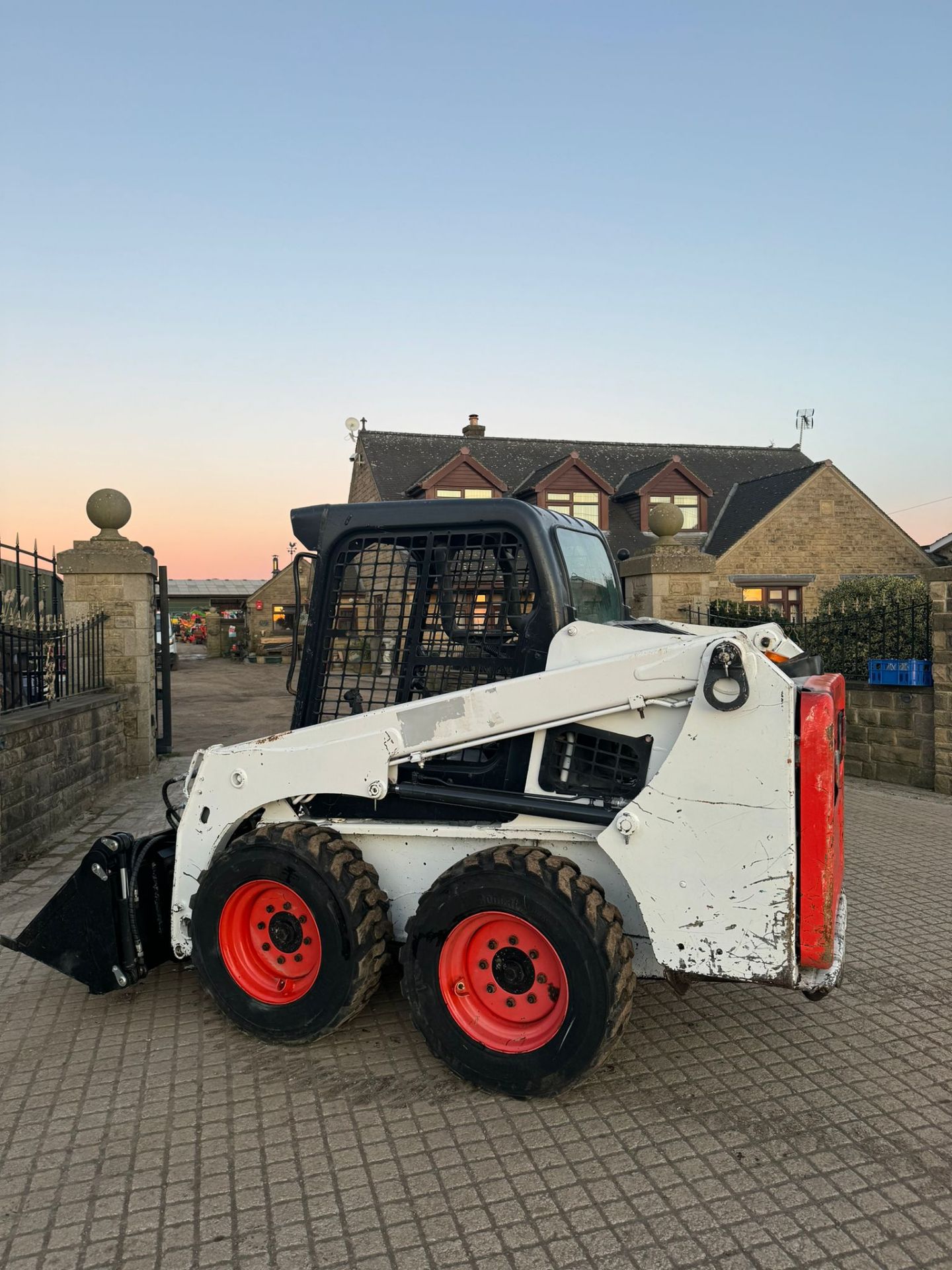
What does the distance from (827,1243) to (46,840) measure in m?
6.61

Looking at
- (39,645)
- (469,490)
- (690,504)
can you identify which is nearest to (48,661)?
(39,645)

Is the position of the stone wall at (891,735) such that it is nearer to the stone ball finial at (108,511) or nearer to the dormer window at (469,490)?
the stone ball finial at (108,511)

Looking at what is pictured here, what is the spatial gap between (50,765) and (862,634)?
8.43 m

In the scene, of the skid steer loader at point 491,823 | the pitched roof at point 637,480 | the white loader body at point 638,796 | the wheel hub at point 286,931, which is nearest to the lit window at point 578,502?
the pitched roof at point 637,480

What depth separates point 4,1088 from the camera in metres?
3.41

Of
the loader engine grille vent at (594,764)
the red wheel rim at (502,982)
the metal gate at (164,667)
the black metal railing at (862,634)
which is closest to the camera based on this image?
the red wheel rim at (502,982)

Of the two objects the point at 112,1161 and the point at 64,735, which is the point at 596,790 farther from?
the point at 64,735

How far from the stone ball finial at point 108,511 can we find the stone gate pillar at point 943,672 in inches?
348

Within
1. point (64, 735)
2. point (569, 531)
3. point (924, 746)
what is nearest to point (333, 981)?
point (569, 531)

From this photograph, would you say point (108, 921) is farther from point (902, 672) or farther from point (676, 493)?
point (676, 493)

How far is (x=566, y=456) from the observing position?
→ 29438 millimetres

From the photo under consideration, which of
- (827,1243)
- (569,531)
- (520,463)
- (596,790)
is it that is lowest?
Answer: (827,1243)

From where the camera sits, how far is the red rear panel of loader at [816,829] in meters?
2.97

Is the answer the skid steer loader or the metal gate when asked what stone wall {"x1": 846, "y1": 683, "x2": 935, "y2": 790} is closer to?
the skid steer loader
